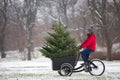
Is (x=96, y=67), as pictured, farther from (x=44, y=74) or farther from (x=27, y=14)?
(x=27, y=14)

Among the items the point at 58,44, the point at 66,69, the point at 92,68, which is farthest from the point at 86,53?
the point at 58,44

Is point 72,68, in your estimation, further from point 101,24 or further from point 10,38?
point 10,38

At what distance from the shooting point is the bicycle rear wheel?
14.4 m

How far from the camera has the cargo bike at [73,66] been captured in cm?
1448

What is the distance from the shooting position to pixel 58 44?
15688mm

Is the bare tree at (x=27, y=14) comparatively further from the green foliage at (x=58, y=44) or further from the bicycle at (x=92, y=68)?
the bicycle at (x=92, y=68)

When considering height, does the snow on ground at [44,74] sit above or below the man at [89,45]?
below

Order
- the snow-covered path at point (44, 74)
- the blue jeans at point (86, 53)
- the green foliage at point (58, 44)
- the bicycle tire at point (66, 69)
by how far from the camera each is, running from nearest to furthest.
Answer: the snow-covered path at point (44, 74), the blue jeans at point (86, 53), the bicycle tire at point (66, 69), the green foliage at point (58, 44)

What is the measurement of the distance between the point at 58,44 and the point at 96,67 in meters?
2.16

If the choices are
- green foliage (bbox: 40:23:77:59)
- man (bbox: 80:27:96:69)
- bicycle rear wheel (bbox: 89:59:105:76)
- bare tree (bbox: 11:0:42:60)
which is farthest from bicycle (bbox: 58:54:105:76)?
bare tree (bbox: 11:0:42:60)

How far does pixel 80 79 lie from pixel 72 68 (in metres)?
1.52

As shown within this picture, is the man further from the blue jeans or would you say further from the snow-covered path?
the snow-covered path

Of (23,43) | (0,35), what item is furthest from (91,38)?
(23,43)

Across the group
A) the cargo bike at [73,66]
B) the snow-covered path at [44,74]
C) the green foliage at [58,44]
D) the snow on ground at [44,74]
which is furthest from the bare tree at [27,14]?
the cargo bike at [73,66]
